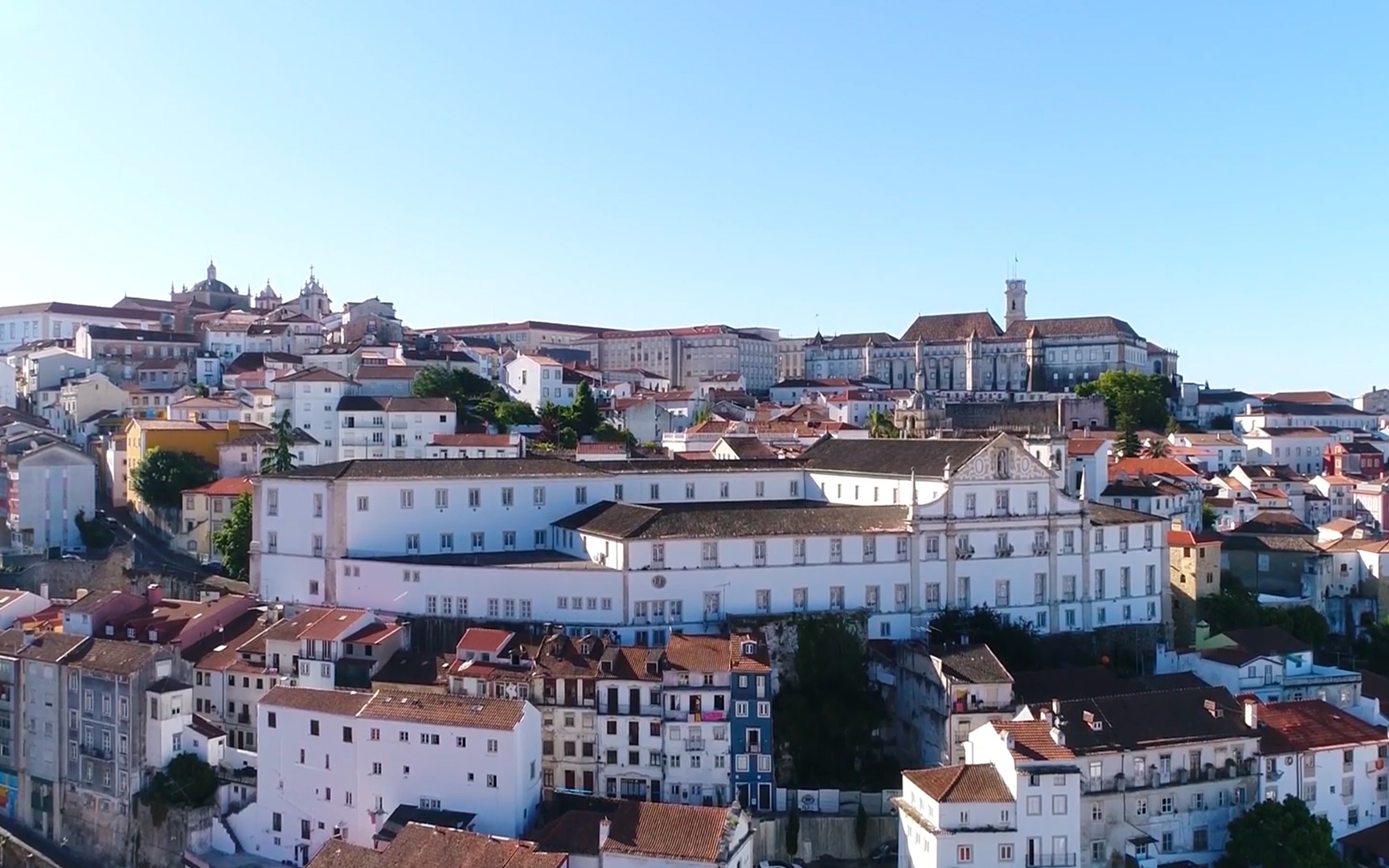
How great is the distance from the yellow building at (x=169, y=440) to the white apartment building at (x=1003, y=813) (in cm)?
3751

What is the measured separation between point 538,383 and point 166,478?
76.7ft

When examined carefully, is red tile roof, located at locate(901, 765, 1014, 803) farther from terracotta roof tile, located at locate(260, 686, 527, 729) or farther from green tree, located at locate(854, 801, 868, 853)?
terracotta roof tile, located at locate(260, 686, 527, 729)

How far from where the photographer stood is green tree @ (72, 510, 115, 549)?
177 feet

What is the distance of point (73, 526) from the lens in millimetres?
54906

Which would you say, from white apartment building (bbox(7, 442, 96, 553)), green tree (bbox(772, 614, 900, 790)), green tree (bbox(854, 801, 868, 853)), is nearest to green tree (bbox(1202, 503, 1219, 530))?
green tree (bbox(772, 614, 900, 790))

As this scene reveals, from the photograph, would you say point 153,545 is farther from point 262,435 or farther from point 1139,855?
point 1139,855

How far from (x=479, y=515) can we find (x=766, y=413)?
3945 cm

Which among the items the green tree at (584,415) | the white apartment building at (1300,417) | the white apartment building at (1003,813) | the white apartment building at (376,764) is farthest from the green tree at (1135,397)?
the white apartment building at (376,764)

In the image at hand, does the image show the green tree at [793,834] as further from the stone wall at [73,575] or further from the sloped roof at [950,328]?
the sloped roof at [950,328]

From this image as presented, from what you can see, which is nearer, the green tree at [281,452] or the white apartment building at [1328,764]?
the white apartment building at [1328,764]

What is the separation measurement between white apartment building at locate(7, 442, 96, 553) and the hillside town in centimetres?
13

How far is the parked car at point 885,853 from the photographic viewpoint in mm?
32969

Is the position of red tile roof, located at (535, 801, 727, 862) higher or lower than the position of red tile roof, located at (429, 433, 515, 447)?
lower

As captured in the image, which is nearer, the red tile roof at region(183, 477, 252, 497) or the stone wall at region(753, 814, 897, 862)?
the stone wall at region(753, 814, 897, 862)
